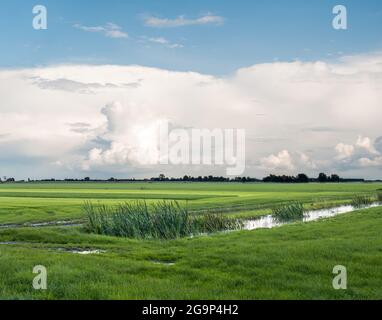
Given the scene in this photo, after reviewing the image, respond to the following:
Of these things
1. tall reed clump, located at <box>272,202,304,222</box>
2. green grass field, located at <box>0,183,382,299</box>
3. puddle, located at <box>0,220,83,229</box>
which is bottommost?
puddle, located at <box>0,220,83,229</box>

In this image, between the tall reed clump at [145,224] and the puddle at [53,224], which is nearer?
the tall reed clump at [145,224]

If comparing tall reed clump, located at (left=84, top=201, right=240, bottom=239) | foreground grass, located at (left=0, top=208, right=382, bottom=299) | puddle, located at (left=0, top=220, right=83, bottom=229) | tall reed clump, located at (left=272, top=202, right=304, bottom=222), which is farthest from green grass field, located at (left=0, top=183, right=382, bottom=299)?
tall reed clump, located at (left=272, top=202, right=304, bottom=222)

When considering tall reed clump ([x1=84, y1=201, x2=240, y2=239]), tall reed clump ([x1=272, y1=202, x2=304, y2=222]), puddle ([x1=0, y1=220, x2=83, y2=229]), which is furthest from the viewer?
tall reed clump ([x1=272, y1=202, x2=304, y2=222])

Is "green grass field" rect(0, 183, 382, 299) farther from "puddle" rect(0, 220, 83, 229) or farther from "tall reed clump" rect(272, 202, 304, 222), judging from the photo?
"tall reed clump" rect(272, 202, 304, 222)

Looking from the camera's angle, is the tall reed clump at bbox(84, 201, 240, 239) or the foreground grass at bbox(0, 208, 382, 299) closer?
the foreground grass at bbox(0, 208, 382, 299)

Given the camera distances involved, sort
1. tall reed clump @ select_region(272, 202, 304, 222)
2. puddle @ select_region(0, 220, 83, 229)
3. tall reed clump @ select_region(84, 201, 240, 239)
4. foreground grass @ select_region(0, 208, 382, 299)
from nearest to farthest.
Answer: foreground grass @ select_region(0, 208, 382, 299)
tall reed clump @ select_region(84, 201, 240, 239)
puddle @ select_region(0, 220, 83, 229)
tall reed clump @ select_region(272, 202, 304, 222)

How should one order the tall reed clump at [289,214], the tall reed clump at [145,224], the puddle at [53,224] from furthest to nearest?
the tall reed clump at [289,214]
the puddle at [53,224]
the tall reed clump at [145,224]

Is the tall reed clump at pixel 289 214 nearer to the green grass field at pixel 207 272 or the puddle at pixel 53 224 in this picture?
the puddle at pixel 53 224

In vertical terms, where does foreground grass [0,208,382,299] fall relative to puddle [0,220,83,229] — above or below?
above

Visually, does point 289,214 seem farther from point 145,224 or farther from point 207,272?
point 207,272

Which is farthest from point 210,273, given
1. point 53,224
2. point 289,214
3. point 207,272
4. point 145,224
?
point 289,214

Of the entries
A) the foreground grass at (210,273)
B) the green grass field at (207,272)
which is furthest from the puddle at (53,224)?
the foreground grass at (210,273)
